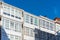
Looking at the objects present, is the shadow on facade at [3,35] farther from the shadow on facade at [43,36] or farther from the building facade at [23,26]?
the shadow on facade at [43,36]

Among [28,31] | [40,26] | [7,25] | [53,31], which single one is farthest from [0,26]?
[53,31]

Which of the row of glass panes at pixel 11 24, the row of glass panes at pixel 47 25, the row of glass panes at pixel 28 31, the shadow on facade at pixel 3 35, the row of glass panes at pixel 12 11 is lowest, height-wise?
the shadow on facade at pixel 3 35

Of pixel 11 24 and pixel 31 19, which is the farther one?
pixel 31 19

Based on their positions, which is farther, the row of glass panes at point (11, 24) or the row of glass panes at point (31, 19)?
the row of glass panes at point (31, 19)

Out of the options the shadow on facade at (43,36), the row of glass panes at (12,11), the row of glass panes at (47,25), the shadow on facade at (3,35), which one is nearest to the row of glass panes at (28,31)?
the shadow on facade at (43,36)

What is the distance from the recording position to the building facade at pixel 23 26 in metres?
48.2

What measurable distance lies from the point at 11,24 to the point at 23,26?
3463 mm

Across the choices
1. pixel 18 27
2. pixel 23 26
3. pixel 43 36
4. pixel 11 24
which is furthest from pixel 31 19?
pixel 11 24

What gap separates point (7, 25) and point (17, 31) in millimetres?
3143

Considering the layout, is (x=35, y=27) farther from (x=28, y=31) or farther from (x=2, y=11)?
(x=2, y=11)

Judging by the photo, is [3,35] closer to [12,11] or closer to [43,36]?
[12,11]

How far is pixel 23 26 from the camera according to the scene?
52312 mm

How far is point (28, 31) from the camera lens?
174ft

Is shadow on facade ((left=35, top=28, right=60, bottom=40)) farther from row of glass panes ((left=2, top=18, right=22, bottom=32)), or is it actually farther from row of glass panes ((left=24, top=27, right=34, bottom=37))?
row of glass panes ((left=2, top=18, right=22, bottom=32))
